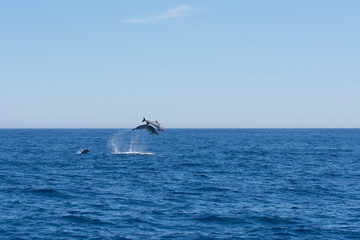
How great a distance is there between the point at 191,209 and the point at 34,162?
42128mm

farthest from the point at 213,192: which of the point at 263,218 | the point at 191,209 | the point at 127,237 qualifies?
the point at 127,237

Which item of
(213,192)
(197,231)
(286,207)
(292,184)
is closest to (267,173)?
(292,184)

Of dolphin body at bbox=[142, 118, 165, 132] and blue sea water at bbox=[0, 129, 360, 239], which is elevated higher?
dolphin body at bbox=[142, 118, 165, 132]

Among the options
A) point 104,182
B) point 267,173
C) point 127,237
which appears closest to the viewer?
point 127,237

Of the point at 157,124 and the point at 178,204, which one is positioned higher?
the point at 157,124

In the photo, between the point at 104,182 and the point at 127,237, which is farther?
the point at 104,182

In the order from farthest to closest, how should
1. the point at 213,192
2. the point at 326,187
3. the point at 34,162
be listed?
the point at 34,162 → the point at 326,187 → the point at 213,192

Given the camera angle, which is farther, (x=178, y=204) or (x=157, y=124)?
(x=157, y=124)

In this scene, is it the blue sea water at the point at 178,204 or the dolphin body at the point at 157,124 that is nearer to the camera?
the blue sea water at the point at 178,204

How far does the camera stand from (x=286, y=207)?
3000 cm

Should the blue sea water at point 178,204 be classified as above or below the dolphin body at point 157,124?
below

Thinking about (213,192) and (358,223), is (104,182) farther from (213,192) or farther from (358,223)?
(358,223)

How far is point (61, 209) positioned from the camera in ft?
95.4

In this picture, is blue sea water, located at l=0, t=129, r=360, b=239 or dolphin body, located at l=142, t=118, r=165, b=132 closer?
blue sea water, located at l=0, t=129, r=360, b=239
